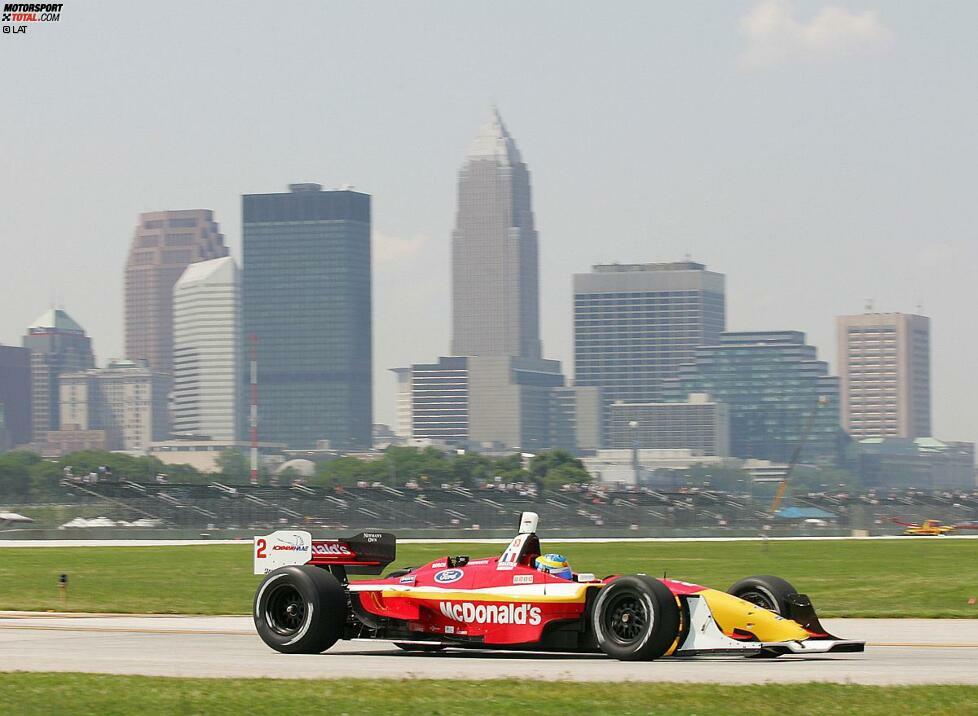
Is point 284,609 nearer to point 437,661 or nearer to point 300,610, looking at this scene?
point 300,610

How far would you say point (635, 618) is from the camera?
18.7 metres

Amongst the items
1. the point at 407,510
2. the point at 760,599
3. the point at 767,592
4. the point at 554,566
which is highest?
the point at 554,566

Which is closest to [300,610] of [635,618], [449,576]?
[449,576]

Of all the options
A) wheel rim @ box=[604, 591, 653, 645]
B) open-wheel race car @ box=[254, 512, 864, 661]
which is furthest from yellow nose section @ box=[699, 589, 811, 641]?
wheel rim @ box=[604, 591, 653, 645]

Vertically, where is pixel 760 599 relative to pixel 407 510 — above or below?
above

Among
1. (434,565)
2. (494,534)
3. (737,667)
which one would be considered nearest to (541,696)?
(737,667)

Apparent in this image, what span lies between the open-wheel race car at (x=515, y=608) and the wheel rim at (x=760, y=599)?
12 millimetres

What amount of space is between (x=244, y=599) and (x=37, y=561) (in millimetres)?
24962

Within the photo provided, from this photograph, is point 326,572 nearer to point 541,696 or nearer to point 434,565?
point 434,565

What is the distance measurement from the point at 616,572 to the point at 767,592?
2977 cm

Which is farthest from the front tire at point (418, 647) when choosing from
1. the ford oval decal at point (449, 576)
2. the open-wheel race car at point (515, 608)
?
the ford oval decal at point (449, 576)

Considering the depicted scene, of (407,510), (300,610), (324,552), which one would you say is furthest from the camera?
(407,510)

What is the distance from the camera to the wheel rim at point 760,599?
2020 cm

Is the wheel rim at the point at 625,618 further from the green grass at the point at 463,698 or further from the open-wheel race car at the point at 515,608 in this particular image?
the green grass at the point at 463,698
